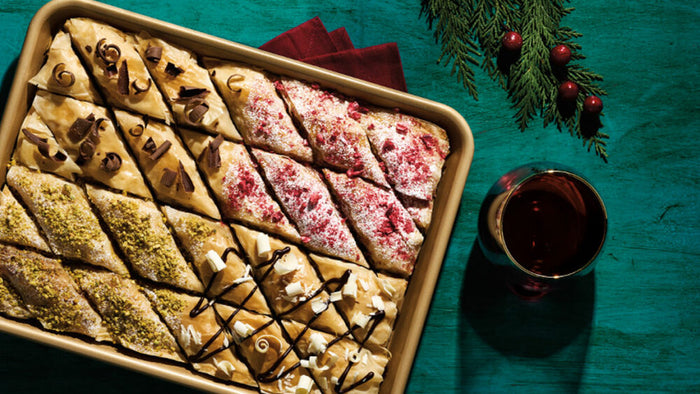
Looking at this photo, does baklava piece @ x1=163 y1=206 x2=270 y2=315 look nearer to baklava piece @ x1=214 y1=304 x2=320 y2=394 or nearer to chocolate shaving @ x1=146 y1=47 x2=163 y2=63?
baklava piece @ x1=214 y1=304 x2=320 y2=394

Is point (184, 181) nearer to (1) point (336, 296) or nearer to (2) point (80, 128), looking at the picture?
(2) point (80, 128)

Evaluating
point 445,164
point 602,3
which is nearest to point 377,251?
point 445,164

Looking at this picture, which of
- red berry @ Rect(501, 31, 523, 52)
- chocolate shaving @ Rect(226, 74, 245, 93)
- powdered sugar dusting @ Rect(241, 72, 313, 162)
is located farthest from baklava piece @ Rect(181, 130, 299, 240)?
red berry @ Rect(501, 31, 523, 52)

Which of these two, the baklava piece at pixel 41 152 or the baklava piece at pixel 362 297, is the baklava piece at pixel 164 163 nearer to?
the baklava piece at pixel 41 152

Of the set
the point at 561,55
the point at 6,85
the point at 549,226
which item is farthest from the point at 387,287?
the point at 6,85

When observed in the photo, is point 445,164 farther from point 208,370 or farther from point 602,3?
point 208,370
